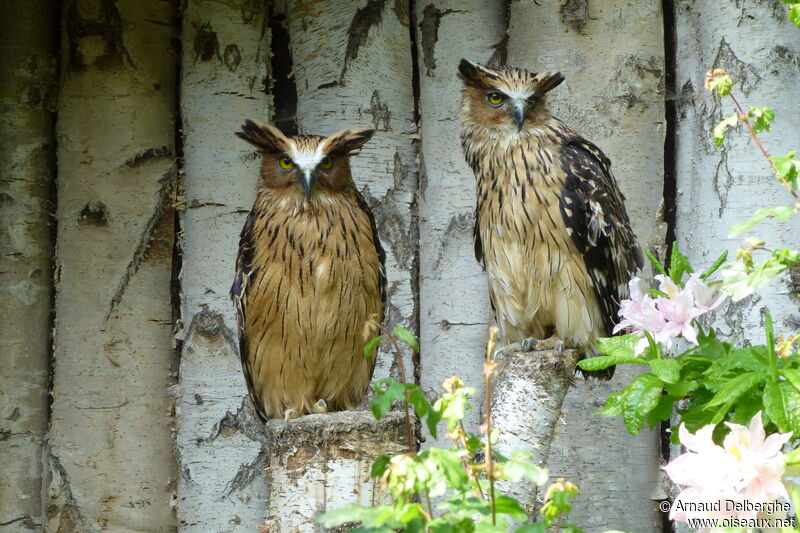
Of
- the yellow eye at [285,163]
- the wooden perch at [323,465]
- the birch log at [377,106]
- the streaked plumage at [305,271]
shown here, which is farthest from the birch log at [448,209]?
the wooden perch at [323,465]

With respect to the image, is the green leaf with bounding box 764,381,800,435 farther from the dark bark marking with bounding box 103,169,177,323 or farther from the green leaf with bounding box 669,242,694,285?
the dark bark marking with bounding box 103,169,177,323

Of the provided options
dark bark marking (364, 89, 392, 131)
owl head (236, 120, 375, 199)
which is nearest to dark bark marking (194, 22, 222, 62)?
dark bark marking (364, 89, 392, 131)

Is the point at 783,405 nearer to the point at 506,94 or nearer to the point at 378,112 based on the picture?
the point at 506,94

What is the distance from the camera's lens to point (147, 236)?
444 centimetres

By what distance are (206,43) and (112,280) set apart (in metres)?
1.12

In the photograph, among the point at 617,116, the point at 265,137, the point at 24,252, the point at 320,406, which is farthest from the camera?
the point at 24,252

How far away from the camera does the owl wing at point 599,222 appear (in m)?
3.56

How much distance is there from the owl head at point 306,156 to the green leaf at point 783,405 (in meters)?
1.85

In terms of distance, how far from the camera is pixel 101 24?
4438 millimetres

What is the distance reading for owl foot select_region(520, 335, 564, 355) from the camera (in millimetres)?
3541

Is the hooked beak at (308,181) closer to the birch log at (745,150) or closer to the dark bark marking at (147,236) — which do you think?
the dark bark marking at (147,236)

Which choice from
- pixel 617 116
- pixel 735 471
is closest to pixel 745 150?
pixel 617 116

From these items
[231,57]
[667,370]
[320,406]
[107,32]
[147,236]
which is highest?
[107,32]

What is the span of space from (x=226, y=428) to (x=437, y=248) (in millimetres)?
1154
